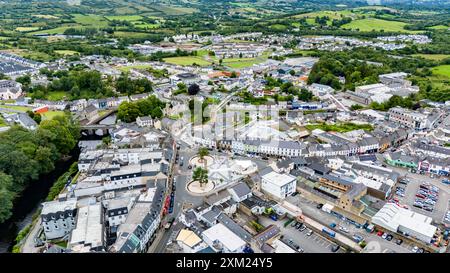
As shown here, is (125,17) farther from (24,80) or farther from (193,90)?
(193,90)

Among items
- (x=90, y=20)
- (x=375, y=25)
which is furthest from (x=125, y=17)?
(x=375, y=25)

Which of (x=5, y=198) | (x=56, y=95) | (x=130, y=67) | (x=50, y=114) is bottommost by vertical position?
(x=5, y=198)

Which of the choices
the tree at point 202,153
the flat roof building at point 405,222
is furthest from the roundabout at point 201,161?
the flat roof building at point 405,222

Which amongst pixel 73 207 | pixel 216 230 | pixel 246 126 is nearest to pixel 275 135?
pixel 246 126

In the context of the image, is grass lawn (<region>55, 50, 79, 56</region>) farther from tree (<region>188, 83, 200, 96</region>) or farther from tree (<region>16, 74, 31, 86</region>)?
tree (<region>188, 83, 200, 96</region>)

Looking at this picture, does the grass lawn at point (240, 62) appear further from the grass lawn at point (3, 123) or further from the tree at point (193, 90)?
the grass lawn at point (3, 123)
